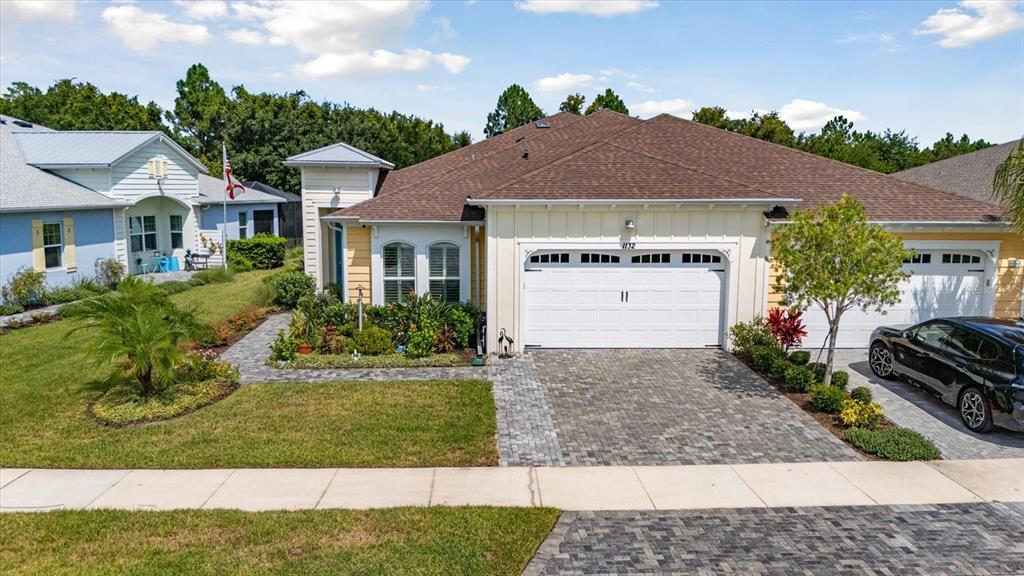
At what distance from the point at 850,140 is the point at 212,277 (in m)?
44.9

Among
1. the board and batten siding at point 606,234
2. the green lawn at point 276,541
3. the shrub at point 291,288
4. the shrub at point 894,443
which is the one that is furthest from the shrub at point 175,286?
the shrub at point 894,443

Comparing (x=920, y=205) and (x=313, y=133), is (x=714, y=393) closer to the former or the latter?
(x=920, y=205)

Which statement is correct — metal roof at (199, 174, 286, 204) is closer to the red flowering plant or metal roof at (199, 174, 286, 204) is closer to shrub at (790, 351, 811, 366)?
the red flowering plant

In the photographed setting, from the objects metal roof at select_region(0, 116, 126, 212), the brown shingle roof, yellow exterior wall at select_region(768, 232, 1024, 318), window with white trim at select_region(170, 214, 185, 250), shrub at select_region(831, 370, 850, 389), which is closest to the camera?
shrub at select_region(831, 370, 850, 389)

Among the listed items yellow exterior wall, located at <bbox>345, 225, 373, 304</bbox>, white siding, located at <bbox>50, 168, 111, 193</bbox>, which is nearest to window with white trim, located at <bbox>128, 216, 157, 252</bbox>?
white siding, located at <bbox>50, 168, 111, 193</bbox>

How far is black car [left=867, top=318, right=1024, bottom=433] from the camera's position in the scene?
985cm

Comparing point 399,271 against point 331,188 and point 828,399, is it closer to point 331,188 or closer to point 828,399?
point 331,188

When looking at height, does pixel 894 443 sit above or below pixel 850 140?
below

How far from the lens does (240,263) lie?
94.1 feet

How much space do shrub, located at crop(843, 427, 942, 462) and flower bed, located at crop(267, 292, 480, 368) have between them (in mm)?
7525

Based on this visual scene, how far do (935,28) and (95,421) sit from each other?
21.4 metres

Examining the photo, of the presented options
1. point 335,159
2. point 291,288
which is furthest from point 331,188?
point 291,288

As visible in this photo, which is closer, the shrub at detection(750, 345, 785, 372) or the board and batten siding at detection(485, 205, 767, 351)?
the shrub at detection(750, 345, 785, 372)

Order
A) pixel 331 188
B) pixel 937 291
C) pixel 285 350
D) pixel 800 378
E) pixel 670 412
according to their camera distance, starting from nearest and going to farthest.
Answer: pixel 670 412 → pixel 800 378 → pixel 285 350 → pixel 937 291 → pixel 331 188
